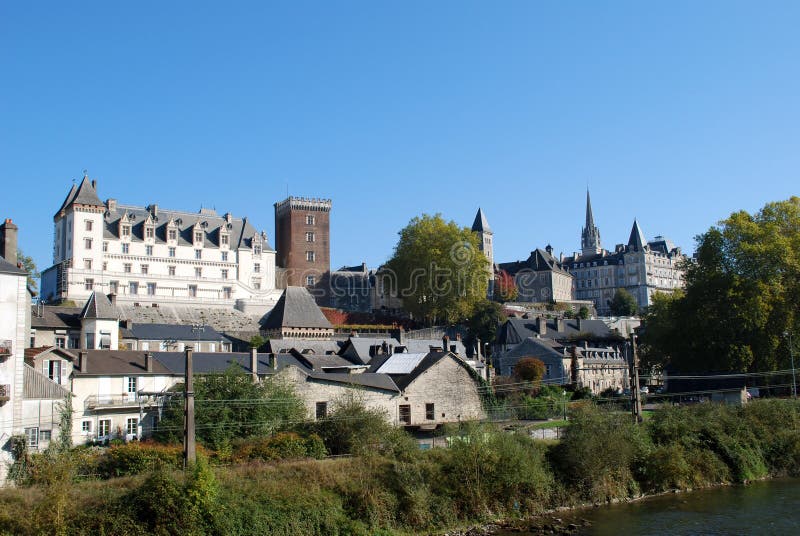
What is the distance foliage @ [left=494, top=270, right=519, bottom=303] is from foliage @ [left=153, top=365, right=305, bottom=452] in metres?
63.0

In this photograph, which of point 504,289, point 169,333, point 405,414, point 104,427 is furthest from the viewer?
point 504,289

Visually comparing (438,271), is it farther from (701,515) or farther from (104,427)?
(701,515)

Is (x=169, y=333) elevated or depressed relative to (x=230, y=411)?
elevated

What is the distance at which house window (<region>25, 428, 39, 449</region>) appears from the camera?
91.0ft

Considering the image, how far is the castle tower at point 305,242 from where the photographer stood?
82.0 meters

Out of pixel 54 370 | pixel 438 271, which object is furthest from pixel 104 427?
pixel 438 271

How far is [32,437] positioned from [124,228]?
3958 centimetres

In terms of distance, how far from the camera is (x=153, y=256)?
66.4 metres

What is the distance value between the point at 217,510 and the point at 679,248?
119983 mm

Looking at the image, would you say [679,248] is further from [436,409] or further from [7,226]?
[7,226]

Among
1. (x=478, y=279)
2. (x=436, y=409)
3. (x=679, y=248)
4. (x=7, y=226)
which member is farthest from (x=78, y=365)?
(x=679, y=248)

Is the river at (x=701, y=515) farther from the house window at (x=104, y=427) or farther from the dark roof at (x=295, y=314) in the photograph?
the dark roof at (x=295, y=314)

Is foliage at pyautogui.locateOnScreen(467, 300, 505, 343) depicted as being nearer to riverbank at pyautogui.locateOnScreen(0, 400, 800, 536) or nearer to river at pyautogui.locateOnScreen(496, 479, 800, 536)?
riverbank at pyautogui.locateOnScreen(0, 400, 800, 536)

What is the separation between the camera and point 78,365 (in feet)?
107
